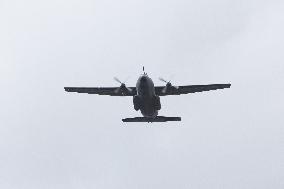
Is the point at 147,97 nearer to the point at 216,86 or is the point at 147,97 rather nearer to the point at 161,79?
the point at 161,79

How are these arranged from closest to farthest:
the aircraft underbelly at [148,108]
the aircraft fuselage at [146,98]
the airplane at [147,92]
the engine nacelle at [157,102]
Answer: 1. the aircraft fuselage at [146,98]
2. the airplane at [147,92]
3. the aircraft underbelly at [148,108]
4. the engine nacelle at [157,102]

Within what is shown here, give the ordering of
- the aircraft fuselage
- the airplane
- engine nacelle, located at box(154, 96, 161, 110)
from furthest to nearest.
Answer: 1. engine nacelle, located at box(154, 96, 161, 110)
2. the airplane
3. the aircraft fuselage

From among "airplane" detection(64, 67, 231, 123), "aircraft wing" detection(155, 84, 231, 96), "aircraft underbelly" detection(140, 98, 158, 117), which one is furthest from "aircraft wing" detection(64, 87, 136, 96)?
"aircraft wing" detection(155, 84, 231, 96)

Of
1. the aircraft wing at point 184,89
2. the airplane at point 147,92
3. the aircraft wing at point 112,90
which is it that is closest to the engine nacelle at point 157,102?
the airplane at point 147,92

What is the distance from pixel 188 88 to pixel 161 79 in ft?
15.9

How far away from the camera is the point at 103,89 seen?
61906mm

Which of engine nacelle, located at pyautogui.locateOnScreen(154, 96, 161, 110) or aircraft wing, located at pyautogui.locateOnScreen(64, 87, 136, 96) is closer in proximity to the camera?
engine nacelle, located at pyautogui.locateOnScreen(154, 96, 161, 110)

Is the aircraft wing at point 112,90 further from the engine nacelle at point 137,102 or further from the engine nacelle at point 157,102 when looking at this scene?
the engine nacelle at point 157,102

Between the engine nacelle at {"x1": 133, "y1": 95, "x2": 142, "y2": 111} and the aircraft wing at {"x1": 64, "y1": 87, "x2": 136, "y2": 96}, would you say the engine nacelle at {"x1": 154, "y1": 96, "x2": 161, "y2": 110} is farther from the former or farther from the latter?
the aircraft wing at {"x1": 64, "y1": 87, "x2": 136, "y2": 96}

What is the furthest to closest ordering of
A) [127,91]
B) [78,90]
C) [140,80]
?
[78,90] < [127,91] < [140,80]

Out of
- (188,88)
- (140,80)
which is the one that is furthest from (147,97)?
(188,88)

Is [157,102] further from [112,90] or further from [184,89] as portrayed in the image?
[112,90]

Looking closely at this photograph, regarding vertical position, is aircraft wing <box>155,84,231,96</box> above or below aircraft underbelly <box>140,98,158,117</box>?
above

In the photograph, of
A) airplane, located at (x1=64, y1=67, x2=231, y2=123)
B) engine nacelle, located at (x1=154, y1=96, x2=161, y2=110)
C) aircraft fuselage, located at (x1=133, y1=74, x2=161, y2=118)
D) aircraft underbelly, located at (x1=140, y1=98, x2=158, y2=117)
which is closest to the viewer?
aircraft fuselage, located at (x1=133, y1=74, x2=161, y2=118)
